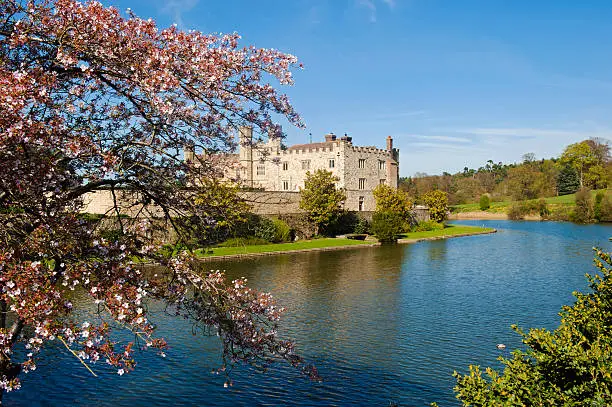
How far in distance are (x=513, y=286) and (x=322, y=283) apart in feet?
→ 31.0

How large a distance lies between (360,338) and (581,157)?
110540 millimetres

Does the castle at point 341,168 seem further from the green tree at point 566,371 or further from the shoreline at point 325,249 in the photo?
the green tree at point 566,371

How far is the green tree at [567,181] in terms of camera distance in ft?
351

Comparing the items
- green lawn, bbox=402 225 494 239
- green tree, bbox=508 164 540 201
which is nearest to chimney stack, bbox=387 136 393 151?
green lawn, bbox=402 225 494 239

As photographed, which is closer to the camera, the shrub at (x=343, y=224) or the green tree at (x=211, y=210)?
the green tree at (x=211, y=210)

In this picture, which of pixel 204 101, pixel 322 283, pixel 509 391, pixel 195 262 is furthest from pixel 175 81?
pixel 322 283

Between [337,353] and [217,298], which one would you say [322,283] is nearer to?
[337,353]

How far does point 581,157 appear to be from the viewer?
111125mm

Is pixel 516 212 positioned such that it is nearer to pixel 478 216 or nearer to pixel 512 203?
pixel 512 203

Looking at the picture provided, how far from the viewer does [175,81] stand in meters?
6.20

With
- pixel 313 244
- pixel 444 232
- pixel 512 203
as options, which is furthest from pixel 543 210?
pixel 313 244

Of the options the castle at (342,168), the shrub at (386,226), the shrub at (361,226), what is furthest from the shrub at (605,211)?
the shrub at (361,226)

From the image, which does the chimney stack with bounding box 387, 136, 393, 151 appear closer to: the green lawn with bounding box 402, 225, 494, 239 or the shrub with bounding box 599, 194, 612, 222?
the green lawn with bounding box 402, 225, 494, 239

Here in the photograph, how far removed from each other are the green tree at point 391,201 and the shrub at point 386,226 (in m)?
2.97
